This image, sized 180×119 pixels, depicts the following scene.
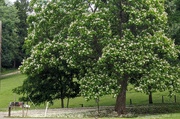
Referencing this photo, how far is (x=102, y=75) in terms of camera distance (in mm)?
28797

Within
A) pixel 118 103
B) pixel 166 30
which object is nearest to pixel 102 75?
pixel 118 103

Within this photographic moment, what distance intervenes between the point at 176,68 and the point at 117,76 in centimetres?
580

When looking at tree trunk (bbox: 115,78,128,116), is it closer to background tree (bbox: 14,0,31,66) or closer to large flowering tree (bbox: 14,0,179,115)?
large flowering tree (bbox: 14,0,179,115)

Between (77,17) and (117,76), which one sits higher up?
(77,17)

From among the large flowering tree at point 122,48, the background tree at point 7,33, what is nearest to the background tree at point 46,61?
the large flowering tree at point 122,48

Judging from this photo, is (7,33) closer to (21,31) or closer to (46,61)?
(21,31)

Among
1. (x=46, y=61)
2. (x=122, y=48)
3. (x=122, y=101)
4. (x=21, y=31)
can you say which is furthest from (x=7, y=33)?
(x=122, y=48)

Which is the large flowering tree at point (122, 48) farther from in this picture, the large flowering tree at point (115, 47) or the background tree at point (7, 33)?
the background tree at point (7, 33)

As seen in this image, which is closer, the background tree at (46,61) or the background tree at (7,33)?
the background tree at (46,61)

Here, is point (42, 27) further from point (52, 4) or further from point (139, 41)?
point (139, 41)

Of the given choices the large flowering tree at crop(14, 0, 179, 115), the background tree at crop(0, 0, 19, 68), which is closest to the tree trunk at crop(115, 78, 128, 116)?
the large flowering tree at crop(14, 0, 179, 115)

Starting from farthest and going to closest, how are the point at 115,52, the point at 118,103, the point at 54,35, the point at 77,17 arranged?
the point at 54,35 < the point at 118,103 < the point at 77,17 < the point at 115,52

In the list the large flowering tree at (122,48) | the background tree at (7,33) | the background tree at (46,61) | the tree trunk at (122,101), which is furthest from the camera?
the background tree at (7,33)

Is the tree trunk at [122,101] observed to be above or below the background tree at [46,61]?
below
